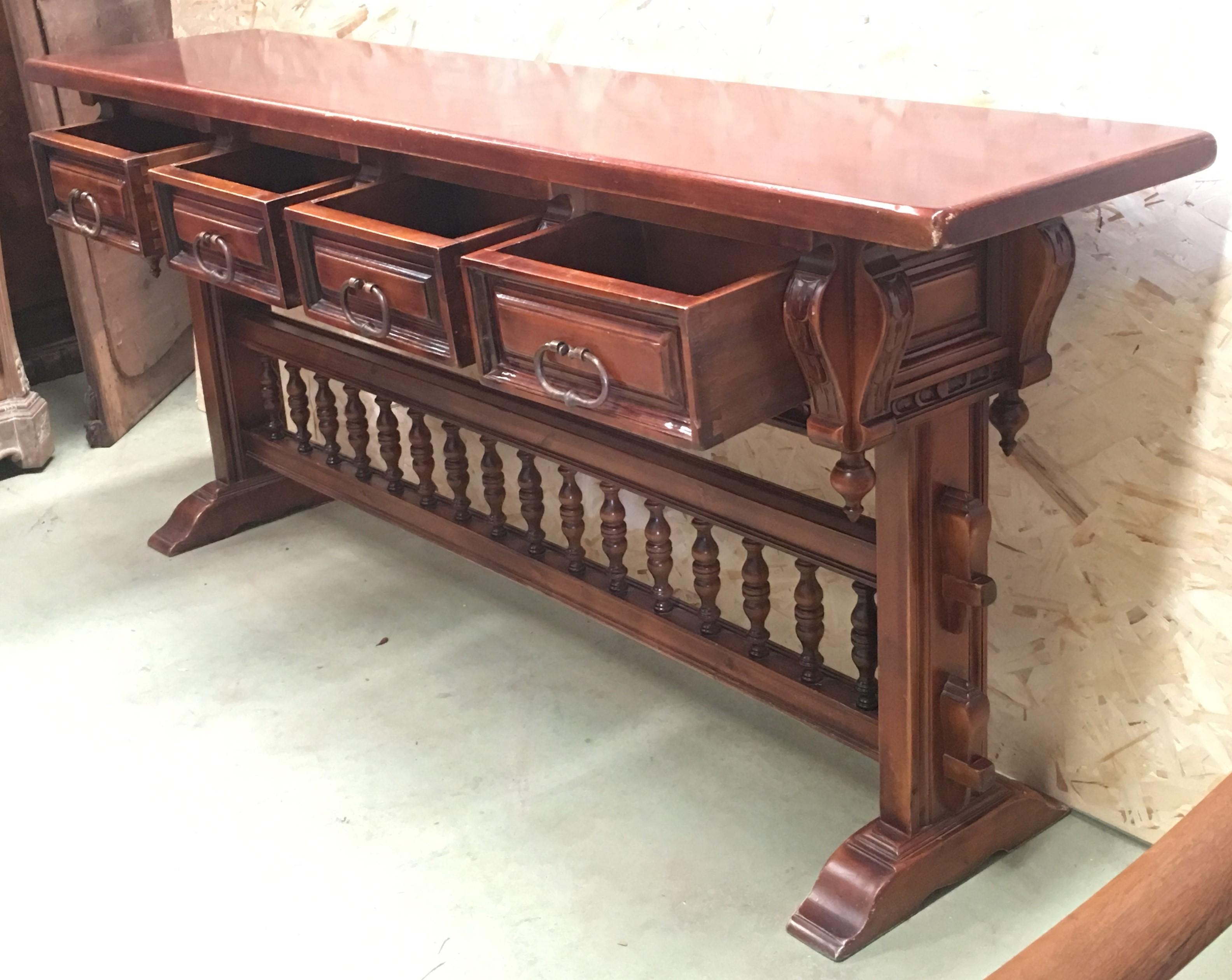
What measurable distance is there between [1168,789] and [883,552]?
0.53 meters

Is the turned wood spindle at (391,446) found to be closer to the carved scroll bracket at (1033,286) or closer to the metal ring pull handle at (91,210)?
the metal ring pull handle at (91,210)

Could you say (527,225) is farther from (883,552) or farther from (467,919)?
(467,919)

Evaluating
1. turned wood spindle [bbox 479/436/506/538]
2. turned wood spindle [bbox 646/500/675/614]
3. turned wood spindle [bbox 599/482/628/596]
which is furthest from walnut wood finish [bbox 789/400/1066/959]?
turned wood spindle [bbox 479/436/506/538]

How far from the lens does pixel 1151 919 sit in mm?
715

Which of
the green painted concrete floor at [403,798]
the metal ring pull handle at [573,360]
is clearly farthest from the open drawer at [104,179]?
the metal ring pull handle at [573,360]

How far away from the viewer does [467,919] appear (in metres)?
1.68

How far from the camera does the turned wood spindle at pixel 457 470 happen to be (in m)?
2.29

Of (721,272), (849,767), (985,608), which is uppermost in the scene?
(721,272)

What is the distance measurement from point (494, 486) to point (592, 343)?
36.3 inches

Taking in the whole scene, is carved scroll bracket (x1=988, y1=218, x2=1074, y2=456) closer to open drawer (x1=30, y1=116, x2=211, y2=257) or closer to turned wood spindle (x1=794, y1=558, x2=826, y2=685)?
turned wood spindle (x1=794, y1=558, x2=826, y2=685)

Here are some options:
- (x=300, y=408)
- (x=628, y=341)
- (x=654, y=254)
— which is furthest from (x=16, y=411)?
(x=628, y=341)

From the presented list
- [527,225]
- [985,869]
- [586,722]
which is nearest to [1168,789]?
[985,869]

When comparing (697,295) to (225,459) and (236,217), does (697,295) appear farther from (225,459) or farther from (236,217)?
(225,459)

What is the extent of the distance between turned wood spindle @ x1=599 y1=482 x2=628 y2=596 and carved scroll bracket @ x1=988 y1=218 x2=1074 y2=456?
67 cm
